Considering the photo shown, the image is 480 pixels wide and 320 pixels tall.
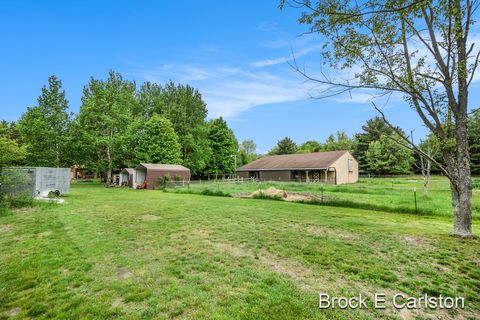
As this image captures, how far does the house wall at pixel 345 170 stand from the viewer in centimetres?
3062

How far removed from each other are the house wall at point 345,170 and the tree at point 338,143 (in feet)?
69.8

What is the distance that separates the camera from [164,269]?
13.3 ft

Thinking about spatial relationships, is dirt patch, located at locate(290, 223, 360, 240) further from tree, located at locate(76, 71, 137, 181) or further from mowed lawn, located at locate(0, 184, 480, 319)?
tree, located at locate(76, 71, 137, 181)

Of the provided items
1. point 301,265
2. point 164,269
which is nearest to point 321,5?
point 301,265

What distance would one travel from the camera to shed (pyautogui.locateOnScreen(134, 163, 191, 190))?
27047 millimetres

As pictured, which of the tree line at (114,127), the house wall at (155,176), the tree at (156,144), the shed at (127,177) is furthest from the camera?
the tree at (156,144)

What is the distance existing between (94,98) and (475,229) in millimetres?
35313

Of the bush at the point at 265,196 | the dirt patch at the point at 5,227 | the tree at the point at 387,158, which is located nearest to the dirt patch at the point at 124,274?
the dirt patch at the point at 5,227

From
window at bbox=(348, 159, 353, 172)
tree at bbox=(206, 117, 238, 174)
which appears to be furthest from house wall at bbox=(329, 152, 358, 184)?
tree at bbox=(206, 117, 238, 174)

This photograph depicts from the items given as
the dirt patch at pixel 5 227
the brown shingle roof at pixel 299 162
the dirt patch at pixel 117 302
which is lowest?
the dirt patch at pixel 117 302

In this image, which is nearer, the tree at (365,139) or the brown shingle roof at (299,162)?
the brown shingle roof at (299,162)

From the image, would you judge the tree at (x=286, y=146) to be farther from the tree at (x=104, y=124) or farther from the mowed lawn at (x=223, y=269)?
the mowed lawn at (x=223, y=269)

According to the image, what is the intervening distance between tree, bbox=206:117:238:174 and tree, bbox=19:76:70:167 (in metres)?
22.9

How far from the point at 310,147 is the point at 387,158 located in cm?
2044
